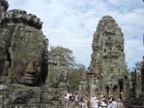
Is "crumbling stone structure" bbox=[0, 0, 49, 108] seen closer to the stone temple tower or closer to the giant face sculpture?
the giant face sculpture

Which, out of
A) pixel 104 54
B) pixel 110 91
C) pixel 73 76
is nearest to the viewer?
pixel 110 91

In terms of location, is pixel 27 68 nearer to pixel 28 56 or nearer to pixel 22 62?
pixel 22 62

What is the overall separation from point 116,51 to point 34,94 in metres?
36.7

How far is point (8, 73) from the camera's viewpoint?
809cm

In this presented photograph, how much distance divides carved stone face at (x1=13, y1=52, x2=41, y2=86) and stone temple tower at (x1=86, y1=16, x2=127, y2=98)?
33.0 metres

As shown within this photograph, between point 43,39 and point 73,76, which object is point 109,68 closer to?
point 73,76

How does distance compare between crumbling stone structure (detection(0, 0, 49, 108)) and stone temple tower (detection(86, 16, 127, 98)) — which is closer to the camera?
crumbling stone structure (detection(0, 0, 49, 108))

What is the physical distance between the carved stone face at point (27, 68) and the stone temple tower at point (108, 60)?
3295cm

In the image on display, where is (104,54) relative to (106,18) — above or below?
below

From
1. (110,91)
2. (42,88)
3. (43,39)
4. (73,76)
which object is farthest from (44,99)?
(73,76)

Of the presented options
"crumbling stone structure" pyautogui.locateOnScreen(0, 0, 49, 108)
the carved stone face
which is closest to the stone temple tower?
"crumbling stone structure" pyautogui.locateOnScreen(0, 0, 49, 108)

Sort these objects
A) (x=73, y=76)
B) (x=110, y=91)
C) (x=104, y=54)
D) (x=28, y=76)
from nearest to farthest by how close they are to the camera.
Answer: (x=28, y=76) < (x=110, y=91) < (x=104, y=54) < (x=73, y=76)

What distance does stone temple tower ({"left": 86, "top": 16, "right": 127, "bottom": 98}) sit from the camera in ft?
135

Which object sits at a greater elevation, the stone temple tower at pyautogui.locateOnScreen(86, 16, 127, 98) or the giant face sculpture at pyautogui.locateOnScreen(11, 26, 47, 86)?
the stone temple tower at pyautogui.locateOnScreen(86, 16, 127, 98)
